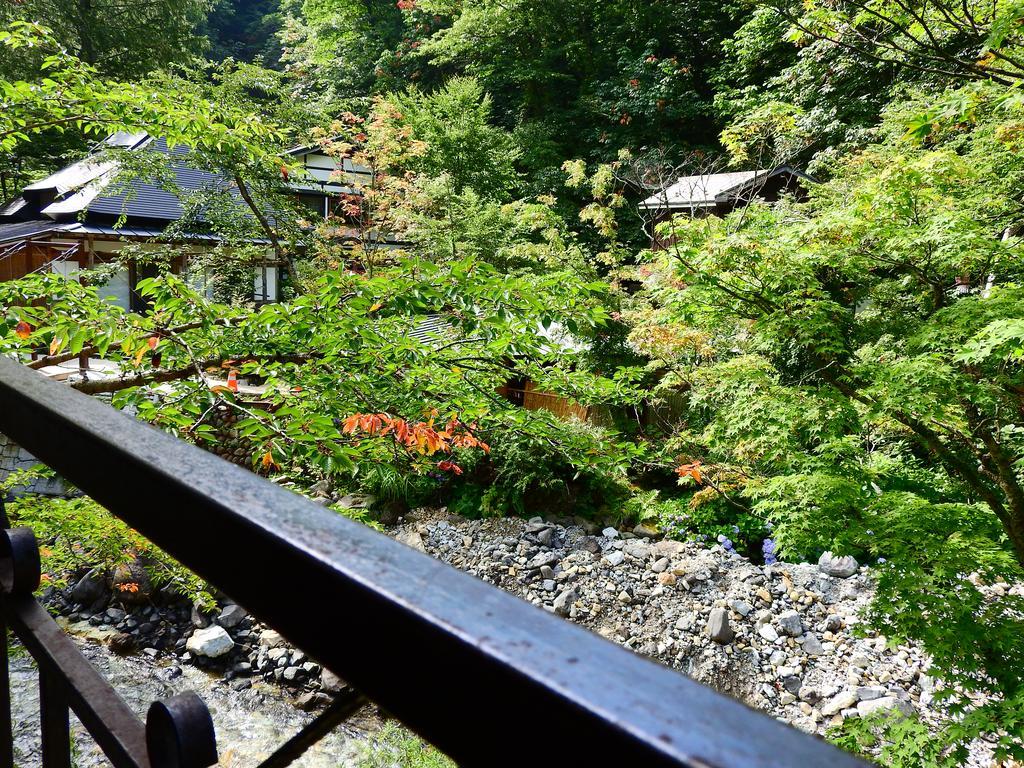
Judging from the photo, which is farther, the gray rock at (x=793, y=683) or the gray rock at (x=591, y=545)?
the gray rock at (x=591, y=545)

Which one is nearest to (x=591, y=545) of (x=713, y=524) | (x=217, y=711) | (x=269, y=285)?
(x=713, y=524)

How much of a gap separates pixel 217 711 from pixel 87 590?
2.22 m

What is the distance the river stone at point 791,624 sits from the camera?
5.73m

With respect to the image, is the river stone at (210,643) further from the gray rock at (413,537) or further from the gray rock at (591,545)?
the gray rock at (591,545)

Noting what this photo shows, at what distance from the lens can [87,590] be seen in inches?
233

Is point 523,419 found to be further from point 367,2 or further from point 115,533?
point 367,2

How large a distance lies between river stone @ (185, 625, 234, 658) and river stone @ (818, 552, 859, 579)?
18.8 feet

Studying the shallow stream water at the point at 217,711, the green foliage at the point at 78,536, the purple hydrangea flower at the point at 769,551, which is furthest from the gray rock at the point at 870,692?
the green foliage at the point at 78,536

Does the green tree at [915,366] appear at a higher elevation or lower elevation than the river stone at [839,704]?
higher

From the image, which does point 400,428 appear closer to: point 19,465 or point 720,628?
point 720,628

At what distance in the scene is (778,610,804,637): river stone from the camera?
226 inches

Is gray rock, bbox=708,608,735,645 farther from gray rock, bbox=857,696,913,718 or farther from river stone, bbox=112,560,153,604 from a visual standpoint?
river stone, bbox=112,560,153,604

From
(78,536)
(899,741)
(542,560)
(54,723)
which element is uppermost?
(54,723)

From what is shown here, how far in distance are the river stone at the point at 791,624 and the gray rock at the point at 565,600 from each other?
6.20ft
